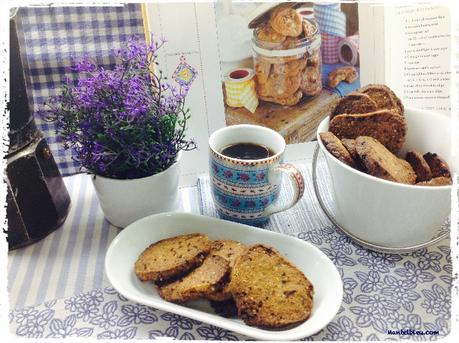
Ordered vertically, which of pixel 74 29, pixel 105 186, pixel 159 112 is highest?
pixel 74 29

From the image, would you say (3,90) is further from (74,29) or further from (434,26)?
(434,26)

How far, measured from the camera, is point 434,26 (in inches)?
32.3

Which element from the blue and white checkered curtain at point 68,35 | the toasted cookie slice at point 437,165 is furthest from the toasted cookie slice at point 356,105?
the blue and white checkered curtain at point 68,35

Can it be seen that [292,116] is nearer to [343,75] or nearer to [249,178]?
→ [343,75]

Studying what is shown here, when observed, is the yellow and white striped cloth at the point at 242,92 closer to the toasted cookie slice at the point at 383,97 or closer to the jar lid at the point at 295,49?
the jar lid at the point at 295,49

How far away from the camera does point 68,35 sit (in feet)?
3.15

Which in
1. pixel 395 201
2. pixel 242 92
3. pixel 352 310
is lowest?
pixel 352 310

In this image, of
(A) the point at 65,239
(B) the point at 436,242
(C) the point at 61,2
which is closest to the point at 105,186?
(A) the point at 65,239

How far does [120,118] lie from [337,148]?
0.31m

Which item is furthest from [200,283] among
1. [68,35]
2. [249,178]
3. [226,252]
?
[68,35]

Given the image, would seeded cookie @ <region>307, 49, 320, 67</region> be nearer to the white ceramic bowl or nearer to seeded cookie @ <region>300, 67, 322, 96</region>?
seeded cookie @ <region>300, 67, 322, 96</region>

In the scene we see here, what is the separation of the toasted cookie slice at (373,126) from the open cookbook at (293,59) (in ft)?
0.48

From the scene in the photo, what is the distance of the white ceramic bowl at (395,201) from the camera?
0.65m

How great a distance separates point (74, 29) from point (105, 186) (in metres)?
0.38
